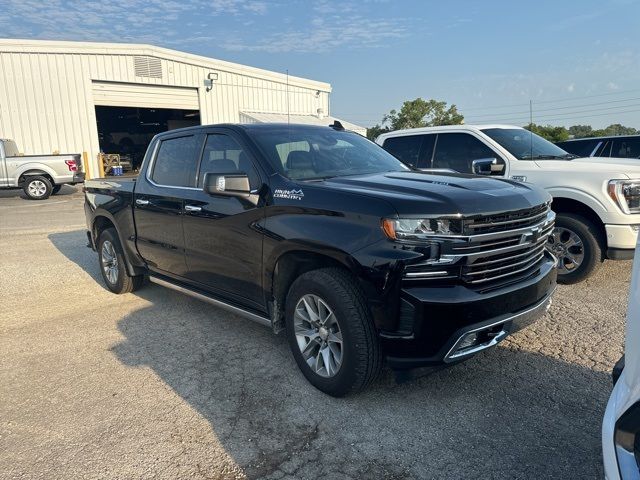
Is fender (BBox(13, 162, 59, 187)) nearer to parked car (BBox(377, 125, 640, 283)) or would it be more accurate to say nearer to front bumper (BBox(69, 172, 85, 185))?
front bumper (BBox(69, 172, 85, 185))

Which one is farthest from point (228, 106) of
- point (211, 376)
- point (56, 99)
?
point (211, 376)

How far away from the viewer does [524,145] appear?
6574mm

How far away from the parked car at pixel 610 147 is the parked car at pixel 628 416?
9313 millimetres

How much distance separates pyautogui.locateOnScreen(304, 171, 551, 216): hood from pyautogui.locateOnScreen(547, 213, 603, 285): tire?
219 centimetres

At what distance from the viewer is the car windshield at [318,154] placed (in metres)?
3.80

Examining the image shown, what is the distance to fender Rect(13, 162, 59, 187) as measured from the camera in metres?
16.6

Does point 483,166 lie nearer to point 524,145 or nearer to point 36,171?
point 524,145

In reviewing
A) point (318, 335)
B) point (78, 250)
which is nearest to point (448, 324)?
point (318, 335)

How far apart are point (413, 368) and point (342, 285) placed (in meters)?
0.65

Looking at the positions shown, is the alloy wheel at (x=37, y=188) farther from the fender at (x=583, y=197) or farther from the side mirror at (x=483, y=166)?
the fender at (x=583, y=197)

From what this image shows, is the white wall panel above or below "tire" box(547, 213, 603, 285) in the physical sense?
above

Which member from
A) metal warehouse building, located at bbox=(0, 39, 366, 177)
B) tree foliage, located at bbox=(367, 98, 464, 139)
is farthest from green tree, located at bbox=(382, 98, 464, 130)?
metal warehouse building, located at bbox=(0, 39, 366, 177)

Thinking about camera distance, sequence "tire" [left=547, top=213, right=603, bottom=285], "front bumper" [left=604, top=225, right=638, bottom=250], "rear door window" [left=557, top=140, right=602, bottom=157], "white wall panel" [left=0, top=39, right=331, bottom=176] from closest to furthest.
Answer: "front bumper" [left=604, top=225, right=638, bottom=250]
"tire" [left=547, top=213, right=603, bottom=285]
"rear door window" [left=557, top=140, right=602, bottom=157]
"white wall panel" [left=0, top=39, right=331, bottom=176]

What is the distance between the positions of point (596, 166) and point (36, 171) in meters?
17.2
